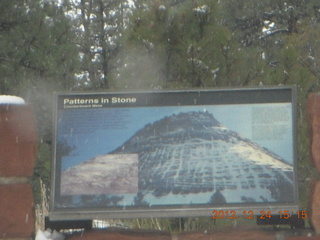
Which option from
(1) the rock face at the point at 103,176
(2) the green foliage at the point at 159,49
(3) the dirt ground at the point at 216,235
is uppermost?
(2) the green foliage at the point at 159,49

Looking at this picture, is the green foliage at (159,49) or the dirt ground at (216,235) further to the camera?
the green foliage at (159,49)

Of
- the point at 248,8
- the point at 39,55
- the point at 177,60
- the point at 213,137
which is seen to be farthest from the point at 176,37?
the point at 248,8

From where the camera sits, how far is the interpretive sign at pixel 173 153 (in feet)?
15.1

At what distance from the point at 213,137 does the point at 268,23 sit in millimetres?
18290

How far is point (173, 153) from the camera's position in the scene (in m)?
4.68

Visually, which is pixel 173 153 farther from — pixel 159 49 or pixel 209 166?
pixel 159 49

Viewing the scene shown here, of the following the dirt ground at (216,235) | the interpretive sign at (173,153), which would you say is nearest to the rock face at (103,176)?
the interpretive sign at (173,153)

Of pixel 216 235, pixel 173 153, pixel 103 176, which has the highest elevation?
pixel 173 153

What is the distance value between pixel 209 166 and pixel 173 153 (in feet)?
0.79

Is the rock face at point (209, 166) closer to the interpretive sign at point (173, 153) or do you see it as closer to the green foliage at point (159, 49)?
the interpretive sign at point (173, 153)

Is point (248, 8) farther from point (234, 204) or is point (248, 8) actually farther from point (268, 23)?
point (234, 204)

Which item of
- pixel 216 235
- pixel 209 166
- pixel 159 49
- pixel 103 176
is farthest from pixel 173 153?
pixel 159 49

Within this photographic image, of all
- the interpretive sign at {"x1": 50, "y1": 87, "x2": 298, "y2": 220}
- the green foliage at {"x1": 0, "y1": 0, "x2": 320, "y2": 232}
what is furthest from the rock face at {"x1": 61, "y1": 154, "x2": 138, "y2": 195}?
the green foliage at {"x1": 0, "y1": 0, "x2": 320, "y2": 232}

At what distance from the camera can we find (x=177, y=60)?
7262mm
